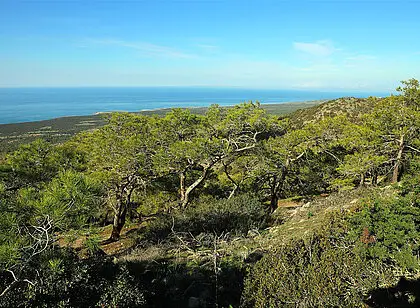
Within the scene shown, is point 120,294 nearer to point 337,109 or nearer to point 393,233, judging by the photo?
point 393,233

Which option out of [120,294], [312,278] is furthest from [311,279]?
[120,294]

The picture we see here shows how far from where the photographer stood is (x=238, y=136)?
45.2 feet

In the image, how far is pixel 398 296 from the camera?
5.34 m

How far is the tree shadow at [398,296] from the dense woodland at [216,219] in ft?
0.09

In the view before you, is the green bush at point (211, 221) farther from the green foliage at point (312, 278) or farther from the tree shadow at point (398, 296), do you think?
the tree shadow at point (398, 296)

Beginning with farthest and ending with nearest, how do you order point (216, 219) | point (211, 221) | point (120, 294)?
point (216, 219), point (211, 221), point (120, 294)

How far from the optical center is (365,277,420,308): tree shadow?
201 inches

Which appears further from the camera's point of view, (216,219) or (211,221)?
(216,219)

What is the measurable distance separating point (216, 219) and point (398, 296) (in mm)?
6455

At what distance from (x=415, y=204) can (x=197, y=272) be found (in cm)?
513

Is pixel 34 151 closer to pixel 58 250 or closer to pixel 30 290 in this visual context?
pixel 58 250

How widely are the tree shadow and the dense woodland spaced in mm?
27

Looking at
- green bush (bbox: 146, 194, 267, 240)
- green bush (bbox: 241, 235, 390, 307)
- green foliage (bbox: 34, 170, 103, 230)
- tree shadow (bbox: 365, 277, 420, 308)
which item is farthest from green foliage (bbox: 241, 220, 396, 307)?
green bush (bbox: 146, 194, 267, 240)

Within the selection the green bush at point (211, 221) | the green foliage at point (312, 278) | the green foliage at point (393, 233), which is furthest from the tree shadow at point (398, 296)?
the green bush at point (211, 221)
